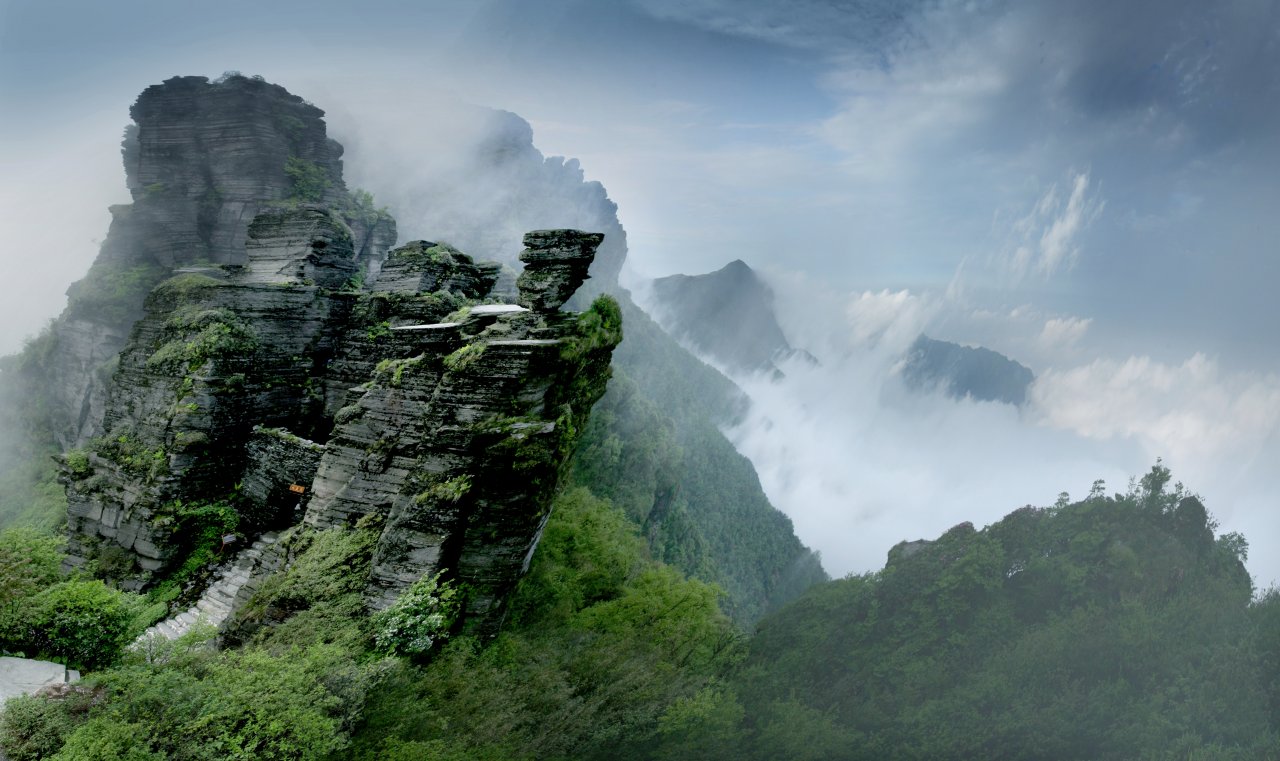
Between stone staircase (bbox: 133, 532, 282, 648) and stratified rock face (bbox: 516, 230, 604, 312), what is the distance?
8964 mm

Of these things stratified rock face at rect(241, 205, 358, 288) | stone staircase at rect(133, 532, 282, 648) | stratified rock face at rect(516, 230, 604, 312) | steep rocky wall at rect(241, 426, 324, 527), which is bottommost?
stone staircase at rect(133, 532, 282, 648)

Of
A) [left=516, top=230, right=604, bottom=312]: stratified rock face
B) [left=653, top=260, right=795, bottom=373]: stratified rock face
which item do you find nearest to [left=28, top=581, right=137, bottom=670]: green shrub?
[left=516, top=230, right=604, bottom=312]: stratified rock face

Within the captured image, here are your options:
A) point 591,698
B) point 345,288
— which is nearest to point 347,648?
point 591,698

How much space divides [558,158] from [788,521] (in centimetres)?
6538

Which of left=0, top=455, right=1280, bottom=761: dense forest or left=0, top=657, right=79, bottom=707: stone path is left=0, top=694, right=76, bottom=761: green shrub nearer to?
left=0, top=455, right=1280, bottom=761: dense forest

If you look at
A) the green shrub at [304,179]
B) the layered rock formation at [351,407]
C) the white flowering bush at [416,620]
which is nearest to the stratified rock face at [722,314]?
the green shrub at [304,179]

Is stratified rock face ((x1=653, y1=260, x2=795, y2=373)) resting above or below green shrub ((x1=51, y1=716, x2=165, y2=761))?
above

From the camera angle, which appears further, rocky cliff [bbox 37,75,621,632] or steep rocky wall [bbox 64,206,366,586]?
steep rocky wall [bbox 64,206,366,586]

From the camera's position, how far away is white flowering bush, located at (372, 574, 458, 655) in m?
10.2

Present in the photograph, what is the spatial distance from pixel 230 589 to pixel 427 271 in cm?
1160

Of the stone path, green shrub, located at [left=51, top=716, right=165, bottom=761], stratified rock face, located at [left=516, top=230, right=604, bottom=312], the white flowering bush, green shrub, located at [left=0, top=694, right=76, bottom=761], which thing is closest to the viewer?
green shrub, located at [left=51, top=716, right=165, bottom=761]

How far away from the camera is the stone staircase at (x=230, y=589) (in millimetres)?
13110

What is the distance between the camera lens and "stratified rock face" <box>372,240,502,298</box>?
1966 centimetres

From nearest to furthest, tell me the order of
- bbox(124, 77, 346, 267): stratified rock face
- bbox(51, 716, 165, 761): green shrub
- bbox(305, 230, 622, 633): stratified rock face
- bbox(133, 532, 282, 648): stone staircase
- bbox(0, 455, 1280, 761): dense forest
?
bbox(51, 716, 165, 761): green shrub < bbox(0, 455, 1280, 761): dense forest < bbox(305, 230, 622, 633): stratified rock face < bbox(133, 532, 282, 648): stone staircase < bbox(124, 77, 346, 267): stratified rock face
